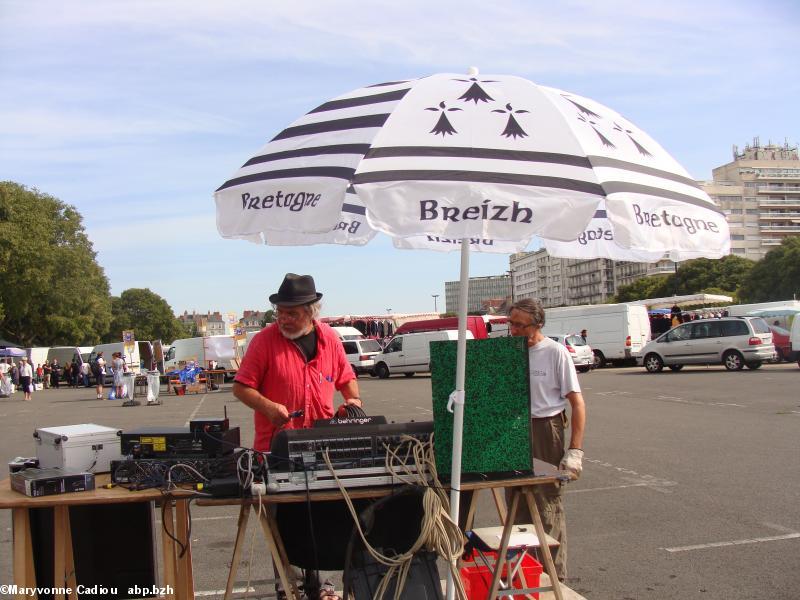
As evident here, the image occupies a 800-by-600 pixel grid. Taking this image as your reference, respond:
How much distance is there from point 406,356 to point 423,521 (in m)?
30.4

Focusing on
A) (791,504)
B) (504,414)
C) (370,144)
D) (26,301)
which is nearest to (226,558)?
(504,414)

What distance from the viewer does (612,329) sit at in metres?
32.3

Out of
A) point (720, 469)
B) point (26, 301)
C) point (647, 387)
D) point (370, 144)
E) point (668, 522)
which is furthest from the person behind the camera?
point (26, 301)

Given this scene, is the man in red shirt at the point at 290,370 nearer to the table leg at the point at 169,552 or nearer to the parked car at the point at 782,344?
the table leg at the point at 169,552

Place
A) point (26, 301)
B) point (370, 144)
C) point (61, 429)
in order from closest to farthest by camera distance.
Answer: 1. point (370, 144)
2. point (61, 429)
3. point (26, 301)

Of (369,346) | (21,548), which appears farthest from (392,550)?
(369,346)

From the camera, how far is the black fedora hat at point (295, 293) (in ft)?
13.9

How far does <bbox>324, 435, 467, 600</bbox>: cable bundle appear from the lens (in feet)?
11.2

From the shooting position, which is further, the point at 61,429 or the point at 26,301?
the point at 26,301

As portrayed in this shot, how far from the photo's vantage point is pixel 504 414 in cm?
355

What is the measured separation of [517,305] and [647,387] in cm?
1750

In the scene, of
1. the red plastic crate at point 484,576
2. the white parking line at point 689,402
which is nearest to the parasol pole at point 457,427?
the red plastic crate at point 484,576

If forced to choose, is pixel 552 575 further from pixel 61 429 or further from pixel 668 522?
pixel 668 522

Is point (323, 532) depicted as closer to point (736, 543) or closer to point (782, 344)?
point (736, 543)
